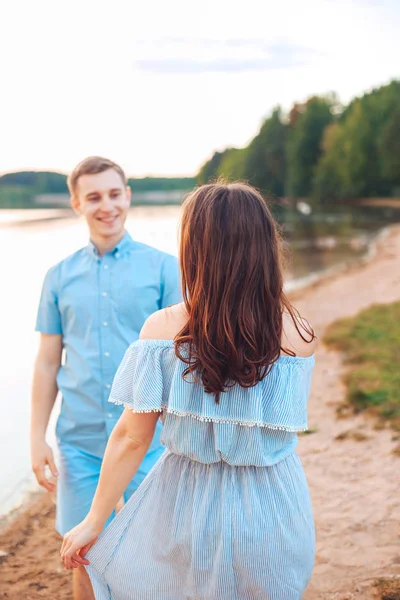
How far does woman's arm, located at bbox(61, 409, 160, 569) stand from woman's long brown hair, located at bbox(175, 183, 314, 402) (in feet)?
0.79

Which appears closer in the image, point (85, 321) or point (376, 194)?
point (85, 321)

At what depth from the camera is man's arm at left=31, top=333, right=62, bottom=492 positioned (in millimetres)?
2645

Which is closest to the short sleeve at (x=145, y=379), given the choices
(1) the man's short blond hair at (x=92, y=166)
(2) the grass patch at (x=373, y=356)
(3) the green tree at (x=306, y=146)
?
(1) the man's short blond hair at (x=92, y=166)

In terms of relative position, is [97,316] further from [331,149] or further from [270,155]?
[270,155]

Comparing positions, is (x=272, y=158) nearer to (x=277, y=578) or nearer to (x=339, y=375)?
(x=339, y=375)

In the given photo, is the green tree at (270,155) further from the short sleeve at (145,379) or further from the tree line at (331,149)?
the short sleeve at (145,379)

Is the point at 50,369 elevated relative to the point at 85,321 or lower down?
lower down

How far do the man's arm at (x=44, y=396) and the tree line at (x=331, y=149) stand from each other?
46.5 metres

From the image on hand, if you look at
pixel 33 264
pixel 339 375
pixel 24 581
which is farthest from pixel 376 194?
pixel 24 581

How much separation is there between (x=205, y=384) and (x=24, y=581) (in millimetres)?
2784

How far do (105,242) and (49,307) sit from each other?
14.2 inches

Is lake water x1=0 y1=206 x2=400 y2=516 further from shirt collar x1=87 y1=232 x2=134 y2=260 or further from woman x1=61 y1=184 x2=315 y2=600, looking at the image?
shirt collar x1=87 y1=232 x2=134 y2=260

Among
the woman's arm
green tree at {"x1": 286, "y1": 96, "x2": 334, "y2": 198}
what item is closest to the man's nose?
the woman's arm

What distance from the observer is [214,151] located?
130 metres
